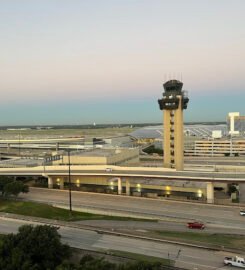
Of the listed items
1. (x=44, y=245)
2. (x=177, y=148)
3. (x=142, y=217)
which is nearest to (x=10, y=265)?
(x=44, y=245)

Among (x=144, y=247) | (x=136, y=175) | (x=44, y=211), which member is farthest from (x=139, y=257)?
(x=136, y=175)

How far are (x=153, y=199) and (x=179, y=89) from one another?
27.0 meters

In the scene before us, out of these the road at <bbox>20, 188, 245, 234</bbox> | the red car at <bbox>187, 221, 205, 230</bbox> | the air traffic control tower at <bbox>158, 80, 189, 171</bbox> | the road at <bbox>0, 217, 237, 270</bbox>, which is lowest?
the road at <bbox>20, 188, 245, 234</bbox>

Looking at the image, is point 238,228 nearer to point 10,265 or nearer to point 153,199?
point 153,199

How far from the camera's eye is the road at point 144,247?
99.9 feet

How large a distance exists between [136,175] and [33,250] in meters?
36.1

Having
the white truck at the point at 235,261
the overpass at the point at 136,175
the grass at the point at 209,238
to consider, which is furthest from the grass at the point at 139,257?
the overpass at the point at 136,175

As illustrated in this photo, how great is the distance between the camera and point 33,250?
2973cm

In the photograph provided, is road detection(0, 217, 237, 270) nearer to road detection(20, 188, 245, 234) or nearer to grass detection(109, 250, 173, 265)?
grass detection(109, 250, 173, 265)

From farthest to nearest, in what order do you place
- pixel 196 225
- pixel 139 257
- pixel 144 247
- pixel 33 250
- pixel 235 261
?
pixel 196 225
pixel 144 247
pixel 139 257
pixel 33 250
pixel 235 261

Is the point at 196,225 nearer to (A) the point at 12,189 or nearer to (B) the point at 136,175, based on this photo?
(B) the point at 136,175

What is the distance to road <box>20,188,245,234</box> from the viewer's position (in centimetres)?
4669

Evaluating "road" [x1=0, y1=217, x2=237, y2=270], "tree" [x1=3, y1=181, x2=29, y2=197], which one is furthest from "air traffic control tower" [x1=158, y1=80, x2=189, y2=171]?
"road" [x1=0, y1=217, x2=237, y2=270]

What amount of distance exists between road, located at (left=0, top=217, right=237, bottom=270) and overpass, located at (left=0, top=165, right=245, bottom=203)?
24.5 metres
